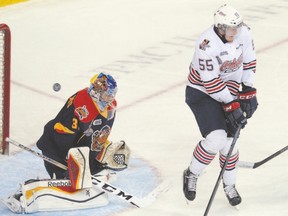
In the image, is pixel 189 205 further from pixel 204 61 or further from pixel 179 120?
pixel 179 120

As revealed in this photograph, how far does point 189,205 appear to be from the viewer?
17.9ft

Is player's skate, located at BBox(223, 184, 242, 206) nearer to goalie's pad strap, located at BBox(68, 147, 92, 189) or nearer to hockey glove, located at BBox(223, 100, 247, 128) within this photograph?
hockey glove, located at BBox(223, 100, 247, 128)

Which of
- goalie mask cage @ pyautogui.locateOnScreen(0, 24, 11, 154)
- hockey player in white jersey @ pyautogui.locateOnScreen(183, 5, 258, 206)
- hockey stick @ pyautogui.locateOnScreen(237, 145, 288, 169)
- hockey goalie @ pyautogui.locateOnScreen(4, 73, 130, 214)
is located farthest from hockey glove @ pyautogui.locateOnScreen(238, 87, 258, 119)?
goalie mask cage @ pyautogui.locateOnScreen(0, 24, 11, 154)

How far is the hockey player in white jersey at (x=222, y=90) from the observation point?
5156 millimetres

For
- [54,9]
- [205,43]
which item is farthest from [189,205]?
[54,9]

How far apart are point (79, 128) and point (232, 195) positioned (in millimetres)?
807

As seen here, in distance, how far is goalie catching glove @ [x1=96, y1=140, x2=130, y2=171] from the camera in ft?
18.0

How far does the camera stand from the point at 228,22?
5117 mm

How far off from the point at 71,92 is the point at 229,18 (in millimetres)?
2037

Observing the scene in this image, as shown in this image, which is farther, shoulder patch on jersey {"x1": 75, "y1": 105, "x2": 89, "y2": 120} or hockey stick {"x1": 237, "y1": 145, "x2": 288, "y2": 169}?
hockey stick {"x1": 237, "y1": 145, "x2": 288, "y2": 169}

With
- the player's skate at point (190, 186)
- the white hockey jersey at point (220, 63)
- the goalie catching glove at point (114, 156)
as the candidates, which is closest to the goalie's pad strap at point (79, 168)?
the goalie catching glove at point (114, 156)

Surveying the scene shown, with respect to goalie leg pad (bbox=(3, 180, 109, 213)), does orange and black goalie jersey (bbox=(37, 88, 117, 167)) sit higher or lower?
higher

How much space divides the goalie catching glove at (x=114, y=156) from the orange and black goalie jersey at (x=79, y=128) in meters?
0.04

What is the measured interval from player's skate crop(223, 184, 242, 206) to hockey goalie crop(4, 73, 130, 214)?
59 centimetres
